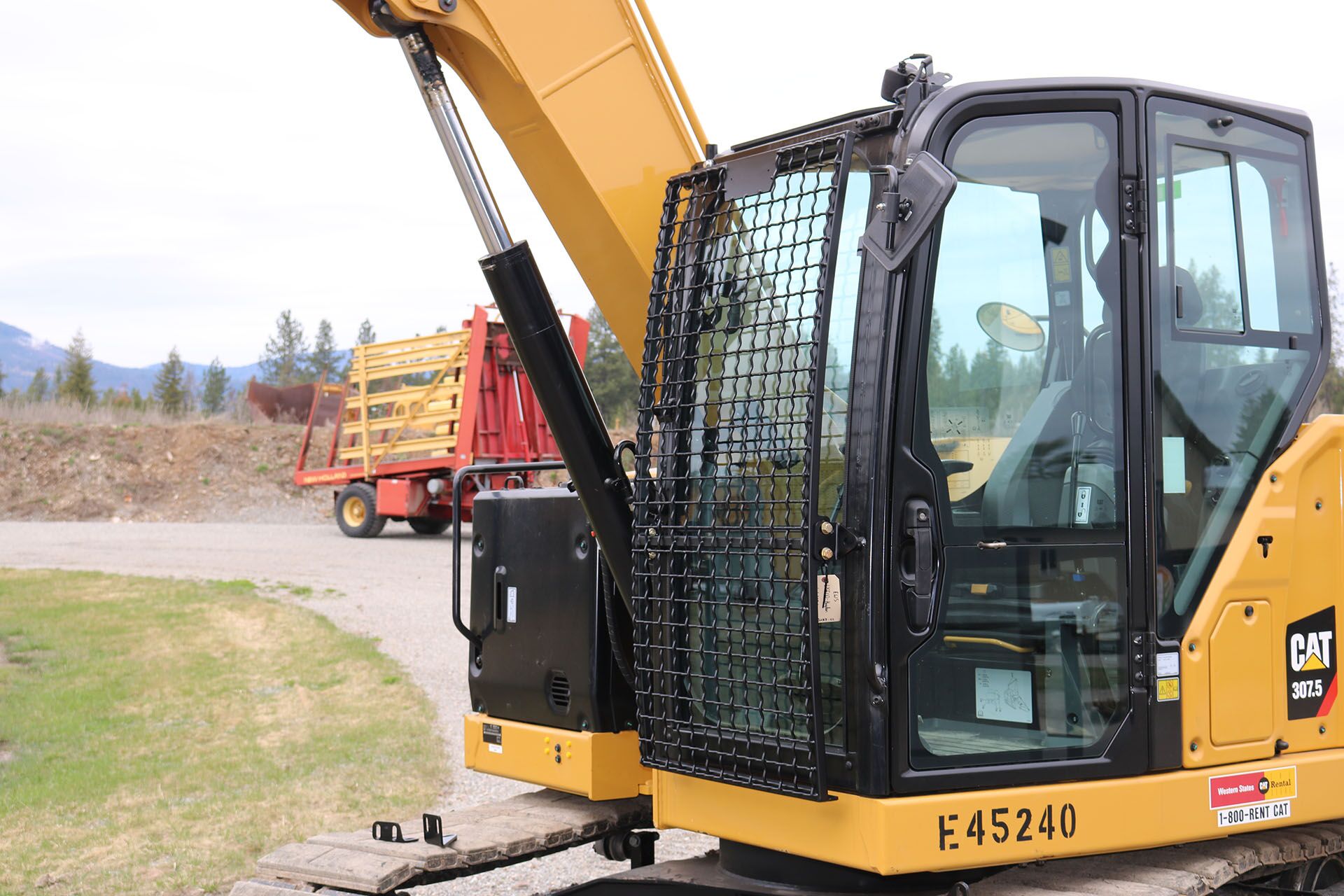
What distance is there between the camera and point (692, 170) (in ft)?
12.6

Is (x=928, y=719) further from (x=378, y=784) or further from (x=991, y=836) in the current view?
(x=378, y=784)

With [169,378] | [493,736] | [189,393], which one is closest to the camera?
[493,736]

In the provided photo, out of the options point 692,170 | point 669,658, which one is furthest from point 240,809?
point 692,170

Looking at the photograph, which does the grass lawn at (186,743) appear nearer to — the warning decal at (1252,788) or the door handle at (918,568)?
the door handle at (918,568)

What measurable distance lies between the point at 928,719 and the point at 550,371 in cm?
149

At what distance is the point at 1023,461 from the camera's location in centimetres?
335

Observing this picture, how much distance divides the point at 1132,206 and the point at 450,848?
278cm

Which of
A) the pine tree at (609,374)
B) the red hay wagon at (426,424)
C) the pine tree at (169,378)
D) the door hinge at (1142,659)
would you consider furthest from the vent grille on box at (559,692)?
the pine tree at (169,378)

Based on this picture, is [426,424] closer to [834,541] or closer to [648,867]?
[648,867]

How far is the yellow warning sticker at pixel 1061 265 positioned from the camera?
3.40 metres

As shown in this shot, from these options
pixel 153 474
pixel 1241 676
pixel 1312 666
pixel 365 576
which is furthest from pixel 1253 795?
pixel 153 474

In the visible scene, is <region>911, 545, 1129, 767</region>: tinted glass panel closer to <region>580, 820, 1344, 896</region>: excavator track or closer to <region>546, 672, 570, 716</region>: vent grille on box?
<region>580, 820, 1344, 896</region>: excavator track

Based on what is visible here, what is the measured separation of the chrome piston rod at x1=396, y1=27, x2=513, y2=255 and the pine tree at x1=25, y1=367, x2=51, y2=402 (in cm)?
4034

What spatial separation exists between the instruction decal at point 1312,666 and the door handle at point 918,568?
1279mm
